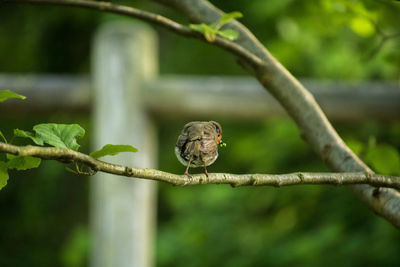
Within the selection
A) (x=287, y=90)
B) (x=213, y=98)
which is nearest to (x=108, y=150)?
(x=287, y=90)

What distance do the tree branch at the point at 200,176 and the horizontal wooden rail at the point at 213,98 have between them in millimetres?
1397

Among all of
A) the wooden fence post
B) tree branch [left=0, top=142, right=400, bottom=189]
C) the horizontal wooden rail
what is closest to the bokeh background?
the horizontal wooden rail

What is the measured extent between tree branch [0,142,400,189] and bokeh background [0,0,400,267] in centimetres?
57

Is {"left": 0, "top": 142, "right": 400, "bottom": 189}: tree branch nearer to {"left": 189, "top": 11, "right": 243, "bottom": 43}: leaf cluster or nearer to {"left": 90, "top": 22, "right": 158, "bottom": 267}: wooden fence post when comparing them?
{"left": 189, "top": 11, "right": 243, "bottom": 43}: leaf cluster

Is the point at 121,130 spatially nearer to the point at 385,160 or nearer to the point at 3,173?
the point at 385,160

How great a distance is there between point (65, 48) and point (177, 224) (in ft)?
5.09

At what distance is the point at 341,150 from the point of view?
2.55 feet

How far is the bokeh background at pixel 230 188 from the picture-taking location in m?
2.31

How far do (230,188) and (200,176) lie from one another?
2.51m

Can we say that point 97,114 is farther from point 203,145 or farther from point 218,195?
point 203,145

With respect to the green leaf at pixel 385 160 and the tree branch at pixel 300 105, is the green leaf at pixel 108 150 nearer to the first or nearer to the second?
the tree branch at pixel 300 105

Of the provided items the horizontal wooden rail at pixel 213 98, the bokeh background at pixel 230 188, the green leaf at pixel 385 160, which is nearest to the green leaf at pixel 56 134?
the green leaf at pixel 385 160

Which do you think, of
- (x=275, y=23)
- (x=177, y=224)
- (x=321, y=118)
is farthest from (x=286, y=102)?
(x=177, y=224)

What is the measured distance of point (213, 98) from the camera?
2027 millimetres
